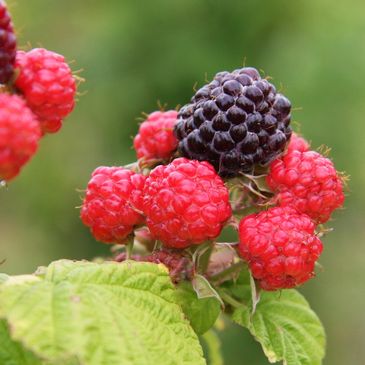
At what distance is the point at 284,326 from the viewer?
207cm

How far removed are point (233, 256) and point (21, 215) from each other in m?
6.70

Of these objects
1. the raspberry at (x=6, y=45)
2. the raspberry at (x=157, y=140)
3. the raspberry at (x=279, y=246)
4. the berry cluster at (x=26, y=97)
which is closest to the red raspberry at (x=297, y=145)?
the raspberry at (x=279, y=246)

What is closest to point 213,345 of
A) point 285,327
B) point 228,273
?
point 285,327

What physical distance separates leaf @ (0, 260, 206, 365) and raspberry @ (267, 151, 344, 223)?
37 cm

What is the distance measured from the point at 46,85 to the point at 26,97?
49 millimetres

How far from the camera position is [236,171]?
1879 millimetres

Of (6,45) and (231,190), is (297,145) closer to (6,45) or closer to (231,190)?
(231,190)

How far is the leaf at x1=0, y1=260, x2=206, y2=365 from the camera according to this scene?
143 cm

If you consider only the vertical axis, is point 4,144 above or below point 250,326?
above

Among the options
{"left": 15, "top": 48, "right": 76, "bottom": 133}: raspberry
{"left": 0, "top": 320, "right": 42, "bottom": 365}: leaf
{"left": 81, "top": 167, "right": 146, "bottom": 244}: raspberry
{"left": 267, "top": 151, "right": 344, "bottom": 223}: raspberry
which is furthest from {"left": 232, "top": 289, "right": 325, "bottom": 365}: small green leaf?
{"left": 15, "top": 48, "right": 76, "bottom": 133}: raspberry

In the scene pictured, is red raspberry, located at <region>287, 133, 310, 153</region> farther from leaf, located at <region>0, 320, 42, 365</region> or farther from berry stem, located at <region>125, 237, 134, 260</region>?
leaf, located at <region>0, 320, 42, 365</region>

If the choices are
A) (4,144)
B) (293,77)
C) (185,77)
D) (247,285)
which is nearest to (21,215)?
(185,77)

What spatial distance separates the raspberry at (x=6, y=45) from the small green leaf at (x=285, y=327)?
85cm

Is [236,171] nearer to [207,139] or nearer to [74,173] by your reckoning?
[207,139]
